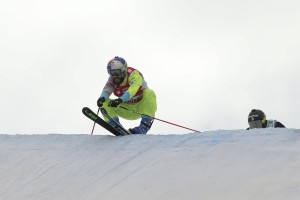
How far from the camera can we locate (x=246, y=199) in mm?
3295

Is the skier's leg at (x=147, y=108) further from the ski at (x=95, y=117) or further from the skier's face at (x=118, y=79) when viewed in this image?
the ski at (x=95, y=117)

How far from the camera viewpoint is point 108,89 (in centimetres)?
700

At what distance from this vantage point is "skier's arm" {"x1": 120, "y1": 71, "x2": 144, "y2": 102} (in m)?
6.43

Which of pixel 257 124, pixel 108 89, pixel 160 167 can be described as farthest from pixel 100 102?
pixel 160 167

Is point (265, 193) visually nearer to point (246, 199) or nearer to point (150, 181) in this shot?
point (246, 199)

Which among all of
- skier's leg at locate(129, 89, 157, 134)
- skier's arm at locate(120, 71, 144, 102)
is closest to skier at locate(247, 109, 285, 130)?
skier's leg at locate(129, 89, 157, 134)

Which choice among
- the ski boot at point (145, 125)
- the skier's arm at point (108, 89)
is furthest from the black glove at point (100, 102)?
the ski boot at point (145, 125)

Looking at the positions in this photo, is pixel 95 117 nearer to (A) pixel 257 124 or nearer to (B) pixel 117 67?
(B) pixel 117 67

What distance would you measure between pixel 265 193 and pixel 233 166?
0.58 metres

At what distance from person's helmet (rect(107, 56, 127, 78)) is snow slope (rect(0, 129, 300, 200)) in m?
1.18

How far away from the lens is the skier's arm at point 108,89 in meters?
6.98

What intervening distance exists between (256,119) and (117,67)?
2.32m

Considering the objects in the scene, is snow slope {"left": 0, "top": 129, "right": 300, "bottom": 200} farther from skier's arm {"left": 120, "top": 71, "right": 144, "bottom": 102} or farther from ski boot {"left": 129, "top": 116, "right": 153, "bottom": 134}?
ski boot {"left": 129, "top": 116, "right": 153, "bottom": 134}

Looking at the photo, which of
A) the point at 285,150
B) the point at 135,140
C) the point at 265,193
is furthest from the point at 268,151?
the point at 135,140
